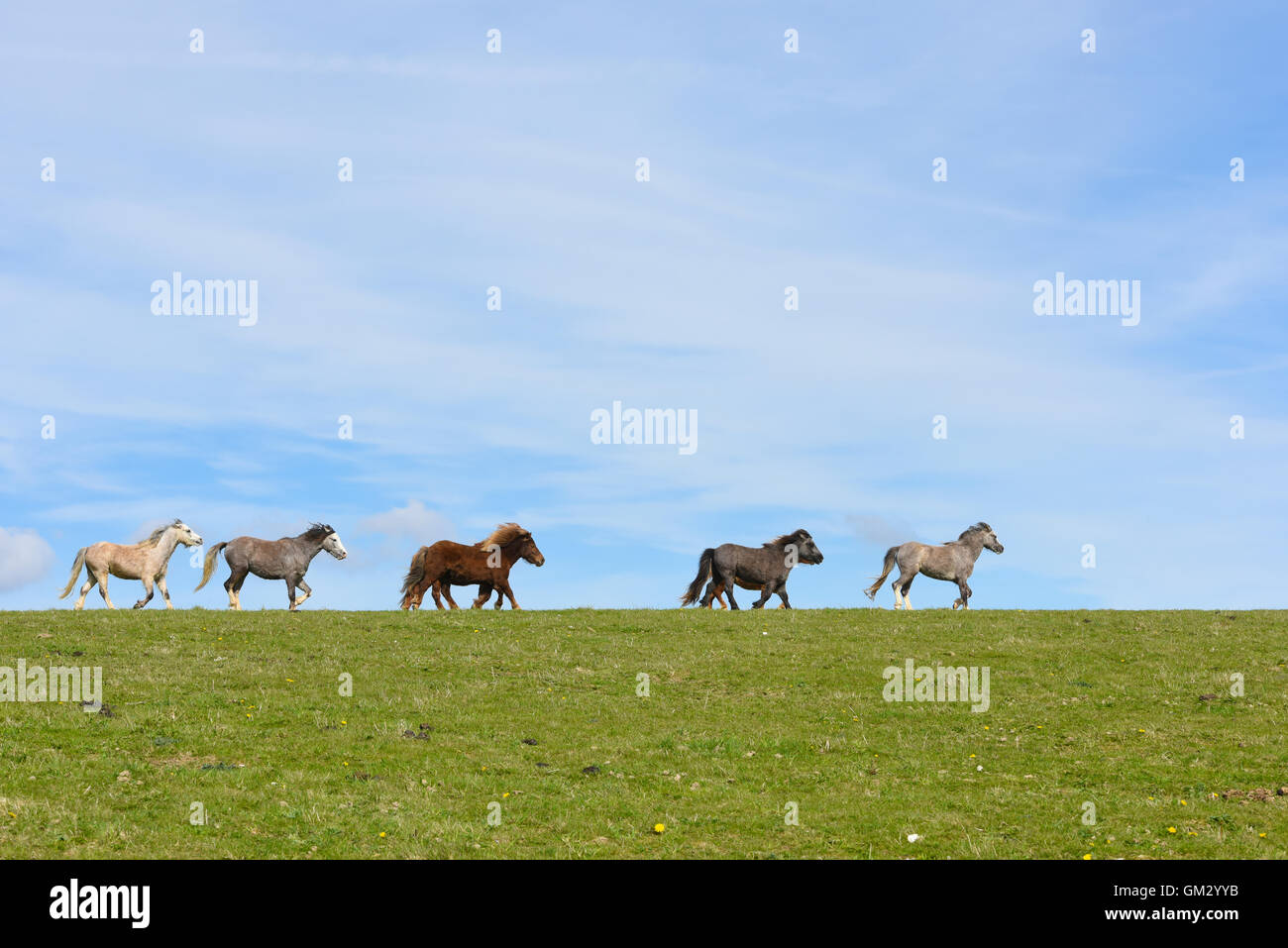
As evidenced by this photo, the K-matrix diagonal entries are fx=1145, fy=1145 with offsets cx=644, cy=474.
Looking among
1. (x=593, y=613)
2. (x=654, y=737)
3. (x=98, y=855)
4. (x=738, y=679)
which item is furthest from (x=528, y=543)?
(x=98, y=855)

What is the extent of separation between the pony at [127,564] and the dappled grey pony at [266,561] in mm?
1284

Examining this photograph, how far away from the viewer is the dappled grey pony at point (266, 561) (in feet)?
119

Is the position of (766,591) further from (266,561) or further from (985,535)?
(266,561)

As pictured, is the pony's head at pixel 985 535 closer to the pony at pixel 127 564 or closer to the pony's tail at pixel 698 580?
the pony's tail at pixel 698 580

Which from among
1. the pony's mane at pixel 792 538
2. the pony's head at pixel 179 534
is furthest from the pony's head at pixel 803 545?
the pony's head at pixel 179 534

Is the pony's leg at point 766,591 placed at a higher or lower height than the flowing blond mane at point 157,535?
lower

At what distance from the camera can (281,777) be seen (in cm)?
1797

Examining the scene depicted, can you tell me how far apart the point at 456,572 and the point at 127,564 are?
A: 1011 cm

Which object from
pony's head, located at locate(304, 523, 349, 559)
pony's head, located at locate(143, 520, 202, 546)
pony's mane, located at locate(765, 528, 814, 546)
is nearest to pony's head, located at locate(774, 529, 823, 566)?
pony's mane, located at locate(765, 528, 814, 546)

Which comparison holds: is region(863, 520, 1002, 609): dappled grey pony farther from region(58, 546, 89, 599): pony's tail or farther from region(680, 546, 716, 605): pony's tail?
region(58, 546, 89, 599): pony's tail

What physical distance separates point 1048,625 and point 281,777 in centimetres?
2113

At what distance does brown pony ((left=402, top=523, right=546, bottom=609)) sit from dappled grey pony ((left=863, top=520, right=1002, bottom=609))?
1205 centimetres

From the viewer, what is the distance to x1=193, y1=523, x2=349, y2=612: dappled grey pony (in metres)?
36.3
